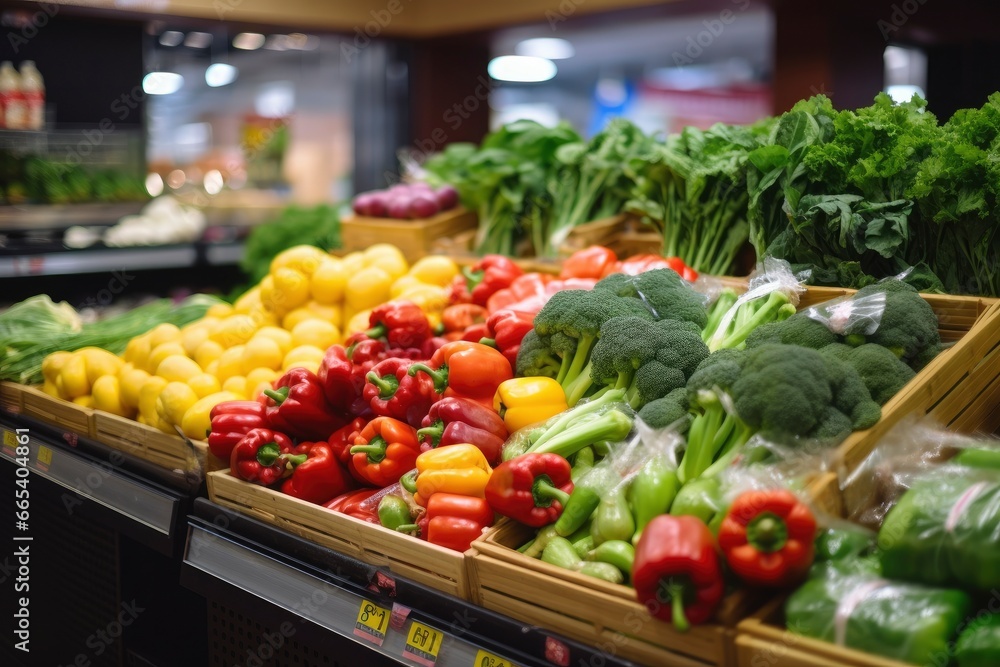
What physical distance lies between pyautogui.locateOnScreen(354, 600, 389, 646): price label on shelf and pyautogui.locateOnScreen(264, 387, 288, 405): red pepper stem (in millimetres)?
728

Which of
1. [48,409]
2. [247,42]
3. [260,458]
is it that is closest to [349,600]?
[260,458]

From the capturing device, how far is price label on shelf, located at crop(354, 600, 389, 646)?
180cm

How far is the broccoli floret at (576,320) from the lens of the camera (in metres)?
2.16

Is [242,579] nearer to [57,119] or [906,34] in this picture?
[906,34]

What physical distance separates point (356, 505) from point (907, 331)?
4.56 feet

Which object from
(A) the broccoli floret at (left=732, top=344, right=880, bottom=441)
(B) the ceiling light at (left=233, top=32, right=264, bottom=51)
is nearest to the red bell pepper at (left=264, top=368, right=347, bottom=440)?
(A) the broccoli floret at (left=732, top=344, right=880, bottom=441)

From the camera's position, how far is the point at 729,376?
5.75 feet

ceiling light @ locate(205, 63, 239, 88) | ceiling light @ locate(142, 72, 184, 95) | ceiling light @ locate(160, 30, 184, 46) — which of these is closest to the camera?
ceiling light @ locate(160, 30, 184, 46)

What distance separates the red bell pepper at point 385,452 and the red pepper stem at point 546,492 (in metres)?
0.49

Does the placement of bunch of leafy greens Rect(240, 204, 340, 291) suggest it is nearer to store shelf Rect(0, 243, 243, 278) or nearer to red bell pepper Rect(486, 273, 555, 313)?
store shelf Rect(0, 243, 243, 278)

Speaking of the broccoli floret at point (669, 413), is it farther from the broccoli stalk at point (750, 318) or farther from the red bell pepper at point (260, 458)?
the red bell pepper at point (260, 458)

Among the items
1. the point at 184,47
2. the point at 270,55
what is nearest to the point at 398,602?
the point at 184,47

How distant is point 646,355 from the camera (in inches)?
78.1

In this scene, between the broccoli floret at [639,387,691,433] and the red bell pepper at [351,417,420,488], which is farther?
the red bell pepper at [351,417,420,488]
